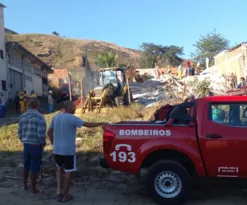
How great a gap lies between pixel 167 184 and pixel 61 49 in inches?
3126

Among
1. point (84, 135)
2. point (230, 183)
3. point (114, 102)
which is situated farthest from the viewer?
point (114, 102)

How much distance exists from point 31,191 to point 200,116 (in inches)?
134

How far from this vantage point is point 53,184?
7723 mm

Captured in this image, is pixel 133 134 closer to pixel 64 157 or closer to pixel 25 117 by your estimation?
pixel 64 157

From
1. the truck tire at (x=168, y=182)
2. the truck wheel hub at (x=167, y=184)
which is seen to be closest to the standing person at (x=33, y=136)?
the truck tire at (x=168, y=182)

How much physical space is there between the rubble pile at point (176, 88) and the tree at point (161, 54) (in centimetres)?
3626

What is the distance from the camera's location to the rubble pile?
2078cm

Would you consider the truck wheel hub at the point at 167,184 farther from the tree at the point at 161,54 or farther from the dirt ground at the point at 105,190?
the tree at the point at 161,54

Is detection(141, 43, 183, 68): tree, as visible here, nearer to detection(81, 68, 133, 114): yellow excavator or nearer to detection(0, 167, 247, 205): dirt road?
detection(81, 68, 133, 114): yellow excavator

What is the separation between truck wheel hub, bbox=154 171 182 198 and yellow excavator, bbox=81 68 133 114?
13.6 m

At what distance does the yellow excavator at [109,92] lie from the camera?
2031 cm

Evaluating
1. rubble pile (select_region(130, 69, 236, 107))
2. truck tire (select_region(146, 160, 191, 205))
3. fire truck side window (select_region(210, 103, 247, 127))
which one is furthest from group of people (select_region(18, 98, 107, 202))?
rubble pile (select_region(130, 69, 236, 107))

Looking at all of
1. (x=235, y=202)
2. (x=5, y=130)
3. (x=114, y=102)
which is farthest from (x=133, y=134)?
(x=114, y=102)

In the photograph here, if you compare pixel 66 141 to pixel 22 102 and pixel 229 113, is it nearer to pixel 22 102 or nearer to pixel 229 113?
pixel 229 113
